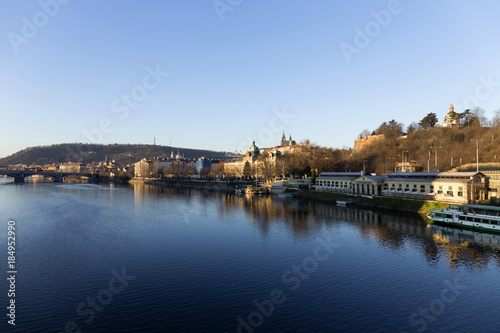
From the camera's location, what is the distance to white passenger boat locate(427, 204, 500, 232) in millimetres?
43737

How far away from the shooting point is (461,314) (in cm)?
2103

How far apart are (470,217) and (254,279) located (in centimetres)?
3775

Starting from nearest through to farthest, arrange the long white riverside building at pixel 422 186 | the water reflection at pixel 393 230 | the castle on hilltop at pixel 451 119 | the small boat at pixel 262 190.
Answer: the water reflection at pixel 393 230 < the long white riverside building at pixel 422 186 < the small boat at pixel 262 190 < the castle on hilltop at pixel 451 119

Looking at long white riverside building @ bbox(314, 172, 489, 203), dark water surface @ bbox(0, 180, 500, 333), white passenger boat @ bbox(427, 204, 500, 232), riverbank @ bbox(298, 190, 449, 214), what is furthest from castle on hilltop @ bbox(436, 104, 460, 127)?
dark water surface @ bbox(0, 180, 500, 333)

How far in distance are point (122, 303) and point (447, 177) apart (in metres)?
64.6

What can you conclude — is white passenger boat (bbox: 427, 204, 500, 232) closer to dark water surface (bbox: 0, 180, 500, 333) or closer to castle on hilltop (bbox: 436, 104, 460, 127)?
dark water surface (bbox: 0, 180, 500, 333)

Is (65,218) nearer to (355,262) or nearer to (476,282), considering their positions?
(355,262)

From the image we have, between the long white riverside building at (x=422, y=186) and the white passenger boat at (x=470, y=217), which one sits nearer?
the white passenger boat at (x=470, y=217)

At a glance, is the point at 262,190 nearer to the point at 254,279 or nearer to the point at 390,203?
the point at 390,203

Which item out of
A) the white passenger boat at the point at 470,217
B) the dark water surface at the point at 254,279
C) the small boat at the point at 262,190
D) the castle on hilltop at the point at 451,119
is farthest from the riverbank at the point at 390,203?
the castle on hilltop at the point at 451,119

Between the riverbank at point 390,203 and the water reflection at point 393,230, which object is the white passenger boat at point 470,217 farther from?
the riverbank at point 390,203

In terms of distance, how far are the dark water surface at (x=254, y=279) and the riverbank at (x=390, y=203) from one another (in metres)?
10.1

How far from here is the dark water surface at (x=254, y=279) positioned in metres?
20.1

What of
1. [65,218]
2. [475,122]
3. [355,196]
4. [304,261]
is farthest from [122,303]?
[475,122]
